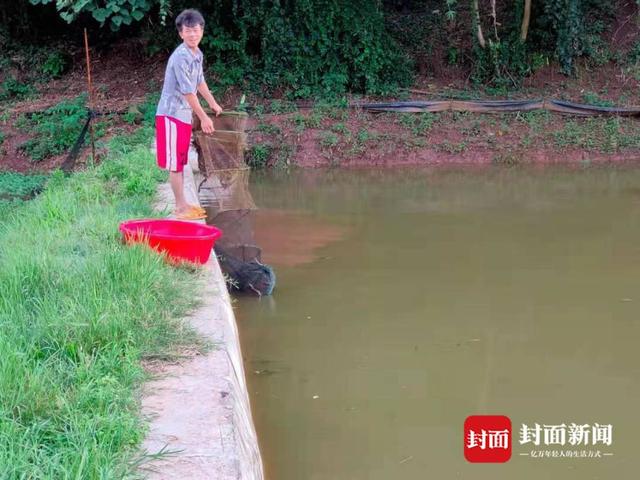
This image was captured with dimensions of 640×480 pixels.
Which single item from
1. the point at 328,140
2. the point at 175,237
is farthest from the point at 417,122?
the point at 175,237

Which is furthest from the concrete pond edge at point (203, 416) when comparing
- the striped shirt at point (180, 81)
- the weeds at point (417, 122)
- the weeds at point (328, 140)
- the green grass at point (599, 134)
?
the green grass at point (599, 134)

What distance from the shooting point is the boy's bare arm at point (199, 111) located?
4.82 meters

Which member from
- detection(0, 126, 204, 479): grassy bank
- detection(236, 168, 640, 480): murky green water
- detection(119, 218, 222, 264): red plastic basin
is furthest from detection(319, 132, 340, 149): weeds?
detection(119, 218, 222, 264): red plastic basin

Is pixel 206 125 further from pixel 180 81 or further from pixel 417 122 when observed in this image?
pixel 417 122

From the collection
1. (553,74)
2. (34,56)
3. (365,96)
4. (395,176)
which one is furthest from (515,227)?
(34,56)

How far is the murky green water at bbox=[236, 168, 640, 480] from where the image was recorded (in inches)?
136

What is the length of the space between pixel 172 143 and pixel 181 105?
0.26 meters

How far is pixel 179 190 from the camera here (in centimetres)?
512

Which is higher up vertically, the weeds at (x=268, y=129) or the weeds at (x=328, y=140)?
the weeds at (x=268, y=129)

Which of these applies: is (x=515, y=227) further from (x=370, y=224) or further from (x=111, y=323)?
(x=111, y=323)

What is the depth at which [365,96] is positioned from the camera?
39.8 ft

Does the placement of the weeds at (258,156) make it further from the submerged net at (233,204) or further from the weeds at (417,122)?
the submerged net at (233,204)

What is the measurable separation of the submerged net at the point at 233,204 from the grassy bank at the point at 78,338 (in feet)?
3.02

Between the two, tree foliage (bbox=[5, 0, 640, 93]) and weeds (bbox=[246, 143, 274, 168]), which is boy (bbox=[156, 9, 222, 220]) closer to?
weeds (bbox=[246, 143, 274, 168])
